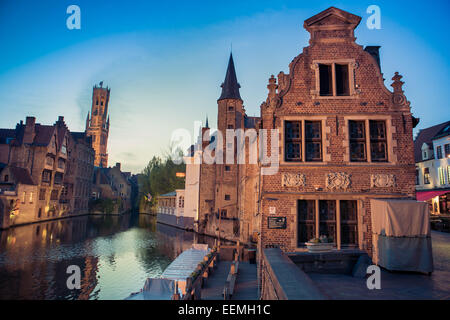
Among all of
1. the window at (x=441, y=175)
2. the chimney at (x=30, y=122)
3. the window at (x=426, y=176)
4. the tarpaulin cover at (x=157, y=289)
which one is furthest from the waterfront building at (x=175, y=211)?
the window at (x=441, y=175)

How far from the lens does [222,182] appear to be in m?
39.5

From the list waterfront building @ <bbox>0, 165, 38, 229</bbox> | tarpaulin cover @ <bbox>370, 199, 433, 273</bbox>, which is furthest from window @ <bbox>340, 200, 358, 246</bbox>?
waterfront building @ <bbox>0, 165, 38, 229</bbox>

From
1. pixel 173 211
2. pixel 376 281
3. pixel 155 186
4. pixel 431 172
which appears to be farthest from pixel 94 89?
pixel 376 281

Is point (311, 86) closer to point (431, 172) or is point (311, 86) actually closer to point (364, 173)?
point (364, 173)

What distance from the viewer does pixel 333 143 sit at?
12109mm

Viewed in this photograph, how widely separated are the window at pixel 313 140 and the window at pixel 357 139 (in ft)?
4.56

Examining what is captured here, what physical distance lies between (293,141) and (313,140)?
3.03 ft

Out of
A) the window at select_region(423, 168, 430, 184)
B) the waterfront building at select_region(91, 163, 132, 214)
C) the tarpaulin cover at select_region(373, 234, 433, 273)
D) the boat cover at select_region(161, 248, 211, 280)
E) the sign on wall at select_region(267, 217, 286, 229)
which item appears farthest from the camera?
the waterfront building at select_region(91, 163, 132, 214)

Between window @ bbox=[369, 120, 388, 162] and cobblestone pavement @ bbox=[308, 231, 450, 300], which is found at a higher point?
window @ bbox=[369, 120, 388, 162]

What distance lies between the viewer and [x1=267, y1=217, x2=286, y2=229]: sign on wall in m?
11.7

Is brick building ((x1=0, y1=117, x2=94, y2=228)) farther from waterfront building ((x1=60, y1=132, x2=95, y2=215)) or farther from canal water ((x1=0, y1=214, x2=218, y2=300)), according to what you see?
canal water ((x1=0, y1=214, x2=218, y2=300))

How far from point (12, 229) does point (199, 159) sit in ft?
91.0

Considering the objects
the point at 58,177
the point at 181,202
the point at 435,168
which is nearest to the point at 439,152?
the point at 435,168

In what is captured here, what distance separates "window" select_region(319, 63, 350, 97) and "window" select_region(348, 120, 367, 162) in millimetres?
1493
